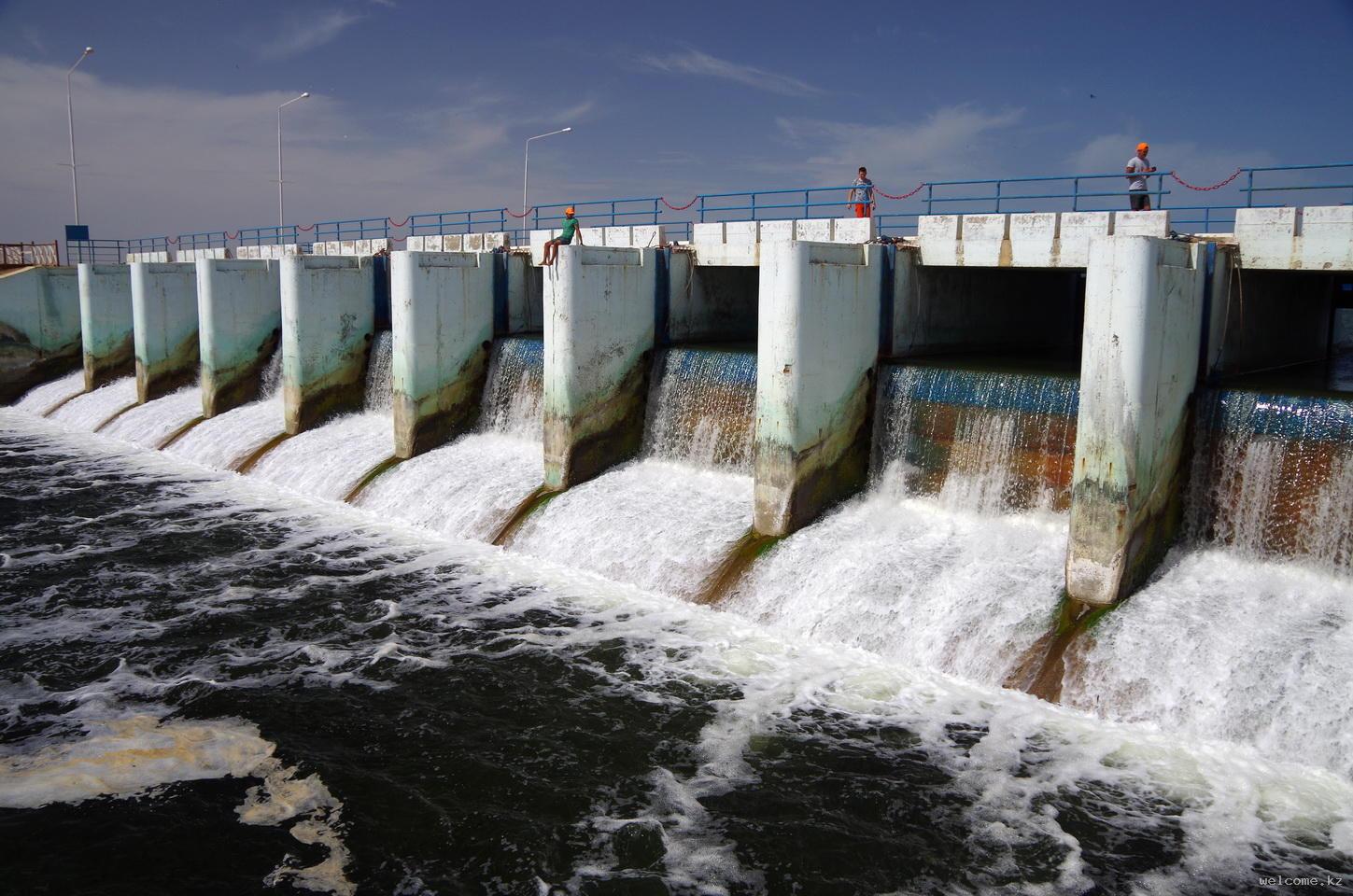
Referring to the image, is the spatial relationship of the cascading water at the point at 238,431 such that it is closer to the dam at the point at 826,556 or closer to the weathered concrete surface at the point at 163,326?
the dam at the point at 826,556

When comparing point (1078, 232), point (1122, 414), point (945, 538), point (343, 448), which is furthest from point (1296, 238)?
point (343, 448)

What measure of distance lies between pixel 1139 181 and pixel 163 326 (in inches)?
984

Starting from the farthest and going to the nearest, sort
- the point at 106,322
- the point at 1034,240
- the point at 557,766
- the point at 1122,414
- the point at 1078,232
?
the point at 106,322, the point at 1034,240, the point at 1078,232, the point at 1122,414, the point at 557,766

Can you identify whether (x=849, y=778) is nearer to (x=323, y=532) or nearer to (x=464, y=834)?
(x=464, y=834)

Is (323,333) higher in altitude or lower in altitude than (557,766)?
higher

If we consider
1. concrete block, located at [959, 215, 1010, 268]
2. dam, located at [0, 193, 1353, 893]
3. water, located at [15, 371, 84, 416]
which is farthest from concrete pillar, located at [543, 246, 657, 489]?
water, located at [15, 371, 84, 416]

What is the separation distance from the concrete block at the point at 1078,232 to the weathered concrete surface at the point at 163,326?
934 inches

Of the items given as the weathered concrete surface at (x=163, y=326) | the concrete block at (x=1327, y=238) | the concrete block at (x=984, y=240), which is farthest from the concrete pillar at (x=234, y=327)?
the concrete block at (x=1327, y=238)

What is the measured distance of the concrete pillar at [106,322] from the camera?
1248 inches

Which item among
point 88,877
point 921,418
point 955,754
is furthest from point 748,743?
point 921,418

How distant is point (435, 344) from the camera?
20406 mm

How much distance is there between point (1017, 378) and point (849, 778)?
22.1 ft

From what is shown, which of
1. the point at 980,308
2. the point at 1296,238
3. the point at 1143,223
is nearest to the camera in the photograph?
the point at 1296,238

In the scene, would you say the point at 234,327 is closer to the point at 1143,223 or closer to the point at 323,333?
the point at 323,333
